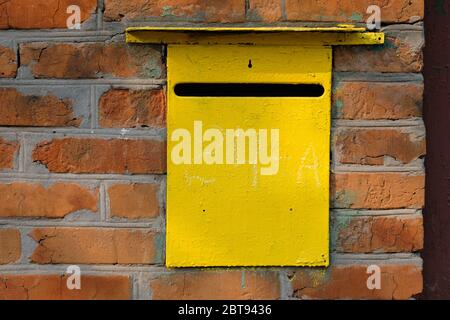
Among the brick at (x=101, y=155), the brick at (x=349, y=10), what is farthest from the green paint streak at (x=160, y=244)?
the brick at (x=349, y=10)

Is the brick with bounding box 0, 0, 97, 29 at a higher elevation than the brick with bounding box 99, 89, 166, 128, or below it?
higher

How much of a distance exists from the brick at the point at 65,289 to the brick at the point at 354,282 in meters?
0.34

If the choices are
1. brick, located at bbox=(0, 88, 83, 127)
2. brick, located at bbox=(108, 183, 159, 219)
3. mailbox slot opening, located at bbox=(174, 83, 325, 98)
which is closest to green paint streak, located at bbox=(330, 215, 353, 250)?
mailbox slot opening, located at bbox=(174, 83, 325, 98)

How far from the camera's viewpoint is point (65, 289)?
3.58 ft

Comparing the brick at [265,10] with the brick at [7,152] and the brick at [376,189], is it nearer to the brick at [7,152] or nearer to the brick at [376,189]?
the brick at [376,189]

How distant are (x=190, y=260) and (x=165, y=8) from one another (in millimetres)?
479

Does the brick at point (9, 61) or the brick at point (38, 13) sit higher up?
the brick at point (38, 13)

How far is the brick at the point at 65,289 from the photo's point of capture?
3.57ft

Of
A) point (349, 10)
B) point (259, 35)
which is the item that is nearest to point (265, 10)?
point (259, 35)

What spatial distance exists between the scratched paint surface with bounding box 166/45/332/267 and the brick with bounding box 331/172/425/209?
0.12ft

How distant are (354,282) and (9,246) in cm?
67

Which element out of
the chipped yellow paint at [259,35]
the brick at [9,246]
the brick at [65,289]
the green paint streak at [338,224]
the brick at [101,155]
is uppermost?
the chipped yellow paint at [259,35]

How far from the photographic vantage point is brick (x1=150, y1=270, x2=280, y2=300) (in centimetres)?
109
